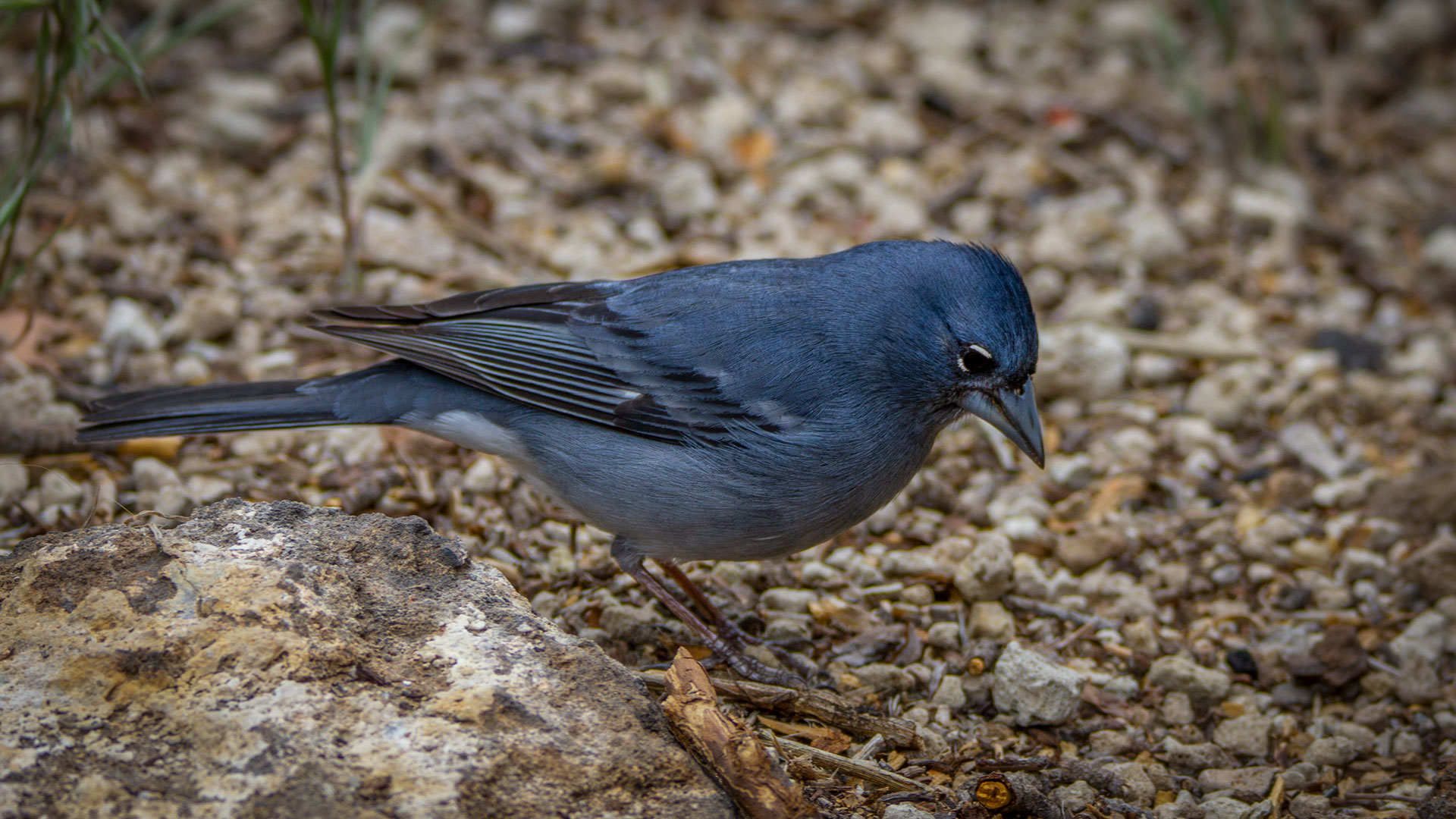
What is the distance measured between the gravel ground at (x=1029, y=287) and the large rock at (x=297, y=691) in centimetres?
61

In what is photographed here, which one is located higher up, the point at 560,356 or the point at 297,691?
the point at 560,356

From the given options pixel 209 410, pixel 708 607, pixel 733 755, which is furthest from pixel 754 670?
pixel 209 410

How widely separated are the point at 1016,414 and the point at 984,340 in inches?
10.7

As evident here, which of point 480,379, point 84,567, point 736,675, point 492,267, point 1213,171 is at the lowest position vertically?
point 736,675

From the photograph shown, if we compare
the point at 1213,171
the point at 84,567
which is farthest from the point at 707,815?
the point at 1213,171

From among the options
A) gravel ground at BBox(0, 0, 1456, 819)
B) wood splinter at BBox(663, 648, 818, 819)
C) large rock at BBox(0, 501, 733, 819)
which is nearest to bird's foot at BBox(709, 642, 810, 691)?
gravel ground at BBox(0, 0, 1456, 819)

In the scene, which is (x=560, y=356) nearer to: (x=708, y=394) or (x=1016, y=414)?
(x=708, y=394)

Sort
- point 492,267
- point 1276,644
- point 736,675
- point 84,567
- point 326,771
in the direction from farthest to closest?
point 492,267 < point 1276,644 < point 736,675 < point 84,567 < point 326,771

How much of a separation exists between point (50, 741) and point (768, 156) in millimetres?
5153

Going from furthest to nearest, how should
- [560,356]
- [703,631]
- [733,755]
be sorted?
[560,356], [703,631], [733,755]

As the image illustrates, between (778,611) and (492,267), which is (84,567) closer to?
(778,611)

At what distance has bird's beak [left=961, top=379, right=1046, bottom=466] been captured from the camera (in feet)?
13.2

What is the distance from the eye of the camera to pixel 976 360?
402 cm

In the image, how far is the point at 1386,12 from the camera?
8.09 meters
